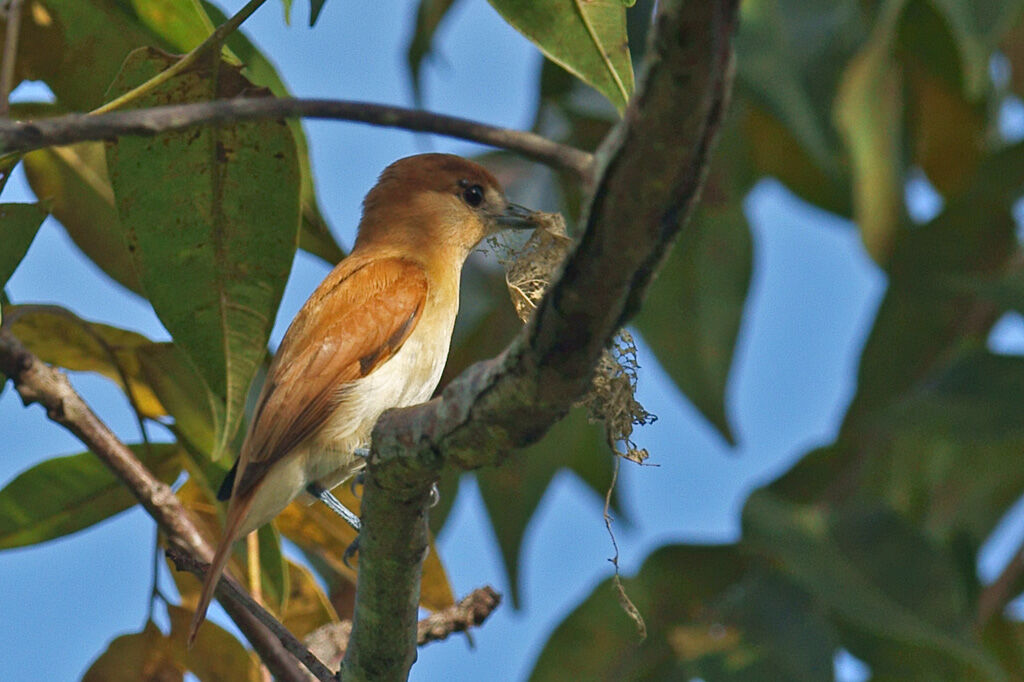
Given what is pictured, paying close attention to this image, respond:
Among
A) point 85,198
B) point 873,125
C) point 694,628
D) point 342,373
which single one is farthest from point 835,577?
point 85,198

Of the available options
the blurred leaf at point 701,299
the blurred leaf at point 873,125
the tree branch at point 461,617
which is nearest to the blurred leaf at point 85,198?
the tree branch at point 461,617

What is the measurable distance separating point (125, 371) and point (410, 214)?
1.28 metres

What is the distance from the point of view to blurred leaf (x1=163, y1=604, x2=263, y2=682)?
2924 mm

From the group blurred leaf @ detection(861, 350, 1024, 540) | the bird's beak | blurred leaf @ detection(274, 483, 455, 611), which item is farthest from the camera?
blurred leaf @ detection(861, 350, 1024, 540)

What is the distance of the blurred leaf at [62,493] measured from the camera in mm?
3051

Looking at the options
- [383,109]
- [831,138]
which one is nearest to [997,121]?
[831,138]

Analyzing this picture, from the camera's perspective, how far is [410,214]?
13.1 feet

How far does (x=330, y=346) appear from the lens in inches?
127

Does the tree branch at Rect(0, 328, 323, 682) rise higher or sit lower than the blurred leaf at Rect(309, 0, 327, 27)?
lower

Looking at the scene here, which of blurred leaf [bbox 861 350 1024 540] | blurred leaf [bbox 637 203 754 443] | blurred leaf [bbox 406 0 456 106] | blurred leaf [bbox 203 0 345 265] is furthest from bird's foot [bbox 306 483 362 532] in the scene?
blurred leaf [bbox 861 350 1024 540]

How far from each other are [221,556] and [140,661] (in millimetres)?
612

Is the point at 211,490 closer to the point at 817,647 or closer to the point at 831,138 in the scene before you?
the point at 817,647

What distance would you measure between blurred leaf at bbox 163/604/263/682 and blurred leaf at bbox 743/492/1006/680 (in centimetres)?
176

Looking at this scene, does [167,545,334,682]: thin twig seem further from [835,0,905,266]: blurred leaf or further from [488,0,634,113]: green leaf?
[835,0,905,266]: blurred leaf
